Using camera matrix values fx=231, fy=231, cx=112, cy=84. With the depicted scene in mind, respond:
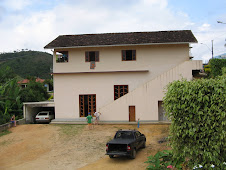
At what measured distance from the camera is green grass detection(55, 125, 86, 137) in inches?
721

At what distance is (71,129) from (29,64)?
53.8 metres

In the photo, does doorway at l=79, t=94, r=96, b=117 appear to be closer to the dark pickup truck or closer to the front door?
the front door

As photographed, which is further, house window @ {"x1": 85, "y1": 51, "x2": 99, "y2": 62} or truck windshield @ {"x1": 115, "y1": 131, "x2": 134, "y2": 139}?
house window @ {"x1": 85, "y1": 51, "x2": 99, "y2": 62}

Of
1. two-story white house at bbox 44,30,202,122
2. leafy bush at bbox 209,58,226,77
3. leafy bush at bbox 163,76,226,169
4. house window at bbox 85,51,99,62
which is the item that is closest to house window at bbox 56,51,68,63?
two-story white house at bbox 44,30,202,122

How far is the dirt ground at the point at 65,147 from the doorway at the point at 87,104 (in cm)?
242

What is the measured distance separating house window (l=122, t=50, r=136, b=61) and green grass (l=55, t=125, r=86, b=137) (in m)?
7.69

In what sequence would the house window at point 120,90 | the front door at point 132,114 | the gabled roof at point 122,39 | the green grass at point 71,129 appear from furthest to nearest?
the house window at point 120,90 < the gabled roof at point 122,39 < the front door at point 132,114 < the green grass at point 71,129

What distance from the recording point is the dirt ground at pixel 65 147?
1195 centimetres

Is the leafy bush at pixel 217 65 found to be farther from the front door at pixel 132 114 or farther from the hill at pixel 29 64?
the hill at pixel 29 64

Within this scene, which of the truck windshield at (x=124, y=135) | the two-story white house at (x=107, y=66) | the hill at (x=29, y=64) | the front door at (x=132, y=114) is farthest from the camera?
the hill at (x=29, y=64)

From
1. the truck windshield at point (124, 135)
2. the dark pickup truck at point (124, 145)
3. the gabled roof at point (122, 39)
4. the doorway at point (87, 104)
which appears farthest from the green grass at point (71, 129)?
the gabled roof at point (122, 39)

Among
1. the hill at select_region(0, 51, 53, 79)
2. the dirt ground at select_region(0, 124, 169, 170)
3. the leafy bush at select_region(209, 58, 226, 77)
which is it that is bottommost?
the dirt ground at select_region(0, 124, 169, 170)

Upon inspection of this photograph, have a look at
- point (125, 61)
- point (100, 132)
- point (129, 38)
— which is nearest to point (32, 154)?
point (100, 132)

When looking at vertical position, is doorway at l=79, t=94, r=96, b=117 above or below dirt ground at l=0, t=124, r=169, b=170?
above
